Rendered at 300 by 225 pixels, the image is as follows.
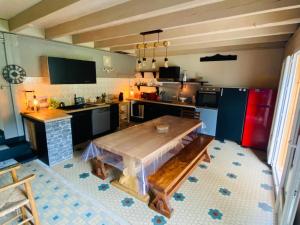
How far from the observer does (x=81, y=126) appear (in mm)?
3670

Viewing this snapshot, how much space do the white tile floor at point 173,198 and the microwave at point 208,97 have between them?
1.65 metres

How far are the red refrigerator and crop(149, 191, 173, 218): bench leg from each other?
8.89ft

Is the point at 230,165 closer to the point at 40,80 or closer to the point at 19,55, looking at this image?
the point at 40,80

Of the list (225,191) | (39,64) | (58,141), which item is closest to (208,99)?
(225,191)

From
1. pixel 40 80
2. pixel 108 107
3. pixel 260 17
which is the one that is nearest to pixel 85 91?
pixel 108 107

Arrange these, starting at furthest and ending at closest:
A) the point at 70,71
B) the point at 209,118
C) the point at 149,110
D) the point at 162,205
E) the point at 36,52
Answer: the point at 149,110
the point at 209,118
the point at 70,71
the point at 36,52
the point at 162,205

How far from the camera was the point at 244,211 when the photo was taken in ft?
6.33

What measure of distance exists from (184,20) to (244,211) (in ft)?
7.88

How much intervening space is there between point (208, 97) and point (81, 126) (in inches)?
122

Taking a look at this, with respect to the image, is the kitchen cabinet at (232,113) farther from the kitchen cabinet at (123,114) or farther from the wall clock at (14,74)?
the wall clock at (14,74)

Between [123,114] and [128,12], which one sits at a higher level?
[128,12]

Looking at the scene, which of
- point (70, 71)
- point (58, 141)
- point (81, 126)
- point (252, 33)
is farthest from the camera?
point (81, 126)

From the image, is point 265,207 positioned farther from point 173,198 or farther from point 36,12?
point 36,12

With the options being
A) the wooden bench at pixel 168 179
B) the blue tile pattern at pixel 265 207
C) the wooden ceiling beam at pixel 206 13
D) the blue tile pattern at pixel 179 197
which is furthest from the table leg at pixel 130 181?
the wooden ceiling beam at pixel 206 13
